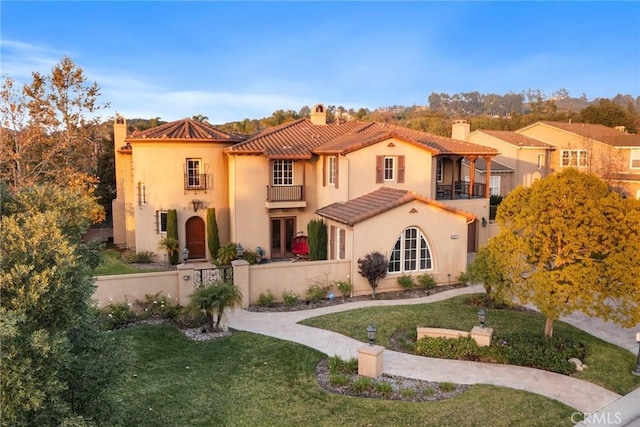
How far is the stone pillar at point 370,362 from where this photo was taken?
11039 millimetres

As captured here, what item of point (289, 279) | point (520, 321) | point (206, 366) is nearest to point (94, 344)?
point (206, 366)

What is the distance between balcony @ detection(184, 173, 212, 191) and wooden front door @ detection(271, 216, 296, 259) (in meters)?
3.81

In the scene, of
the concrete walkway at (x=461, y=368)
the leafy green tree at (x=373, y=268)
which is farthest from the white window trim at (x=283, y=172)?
the concrete walkway at (x=461, y=368)

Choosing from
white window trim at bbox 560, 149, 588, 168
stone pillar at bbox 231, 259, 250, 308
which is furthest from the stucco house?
white window trim at bbox 560, 149, 588, 168

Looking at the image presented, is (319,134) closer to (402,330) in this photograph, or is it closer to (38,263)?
(402,330)

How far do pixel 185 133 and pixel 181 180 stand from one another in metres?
2.35

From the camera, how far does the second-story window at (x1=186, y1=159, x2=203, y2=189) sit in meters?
24.7

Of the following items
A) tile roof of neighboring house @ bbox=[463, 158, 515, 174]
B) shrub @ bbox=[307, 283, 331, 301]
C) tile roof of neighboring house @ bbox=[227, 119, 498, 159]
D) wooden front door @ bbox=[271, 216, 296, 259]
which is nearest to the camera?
shrub @ bbox=[307, 283, 331, 301]

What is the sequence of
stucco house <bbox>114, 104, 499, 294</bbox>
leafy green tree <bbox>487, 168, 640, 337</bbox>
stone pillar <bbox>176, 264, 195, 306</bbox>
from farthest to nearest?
stucco house <bbox>114, 104, 499, 294</bbox>, stone pillar <bbox>176, 264, 195, 306</bbox>, leafy green tree <bbox>487, 168, 640, 337</bbox>

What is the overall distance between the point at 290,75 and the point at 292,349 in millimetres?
21383

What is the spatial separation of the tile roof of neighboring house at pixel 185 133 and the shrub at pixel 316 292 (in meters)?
10.5

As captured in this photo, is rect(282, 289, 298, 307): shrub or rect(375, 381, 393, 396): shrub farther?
rect(282, 289, 298, 307): shrub

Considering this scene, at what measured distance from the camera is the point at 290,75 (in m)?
30.4

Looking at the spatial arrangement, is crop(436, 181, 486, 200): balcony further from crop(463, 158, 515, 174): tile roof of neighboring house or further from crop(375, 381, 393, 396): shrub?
crop(375, 381, 393, 396): shrub
